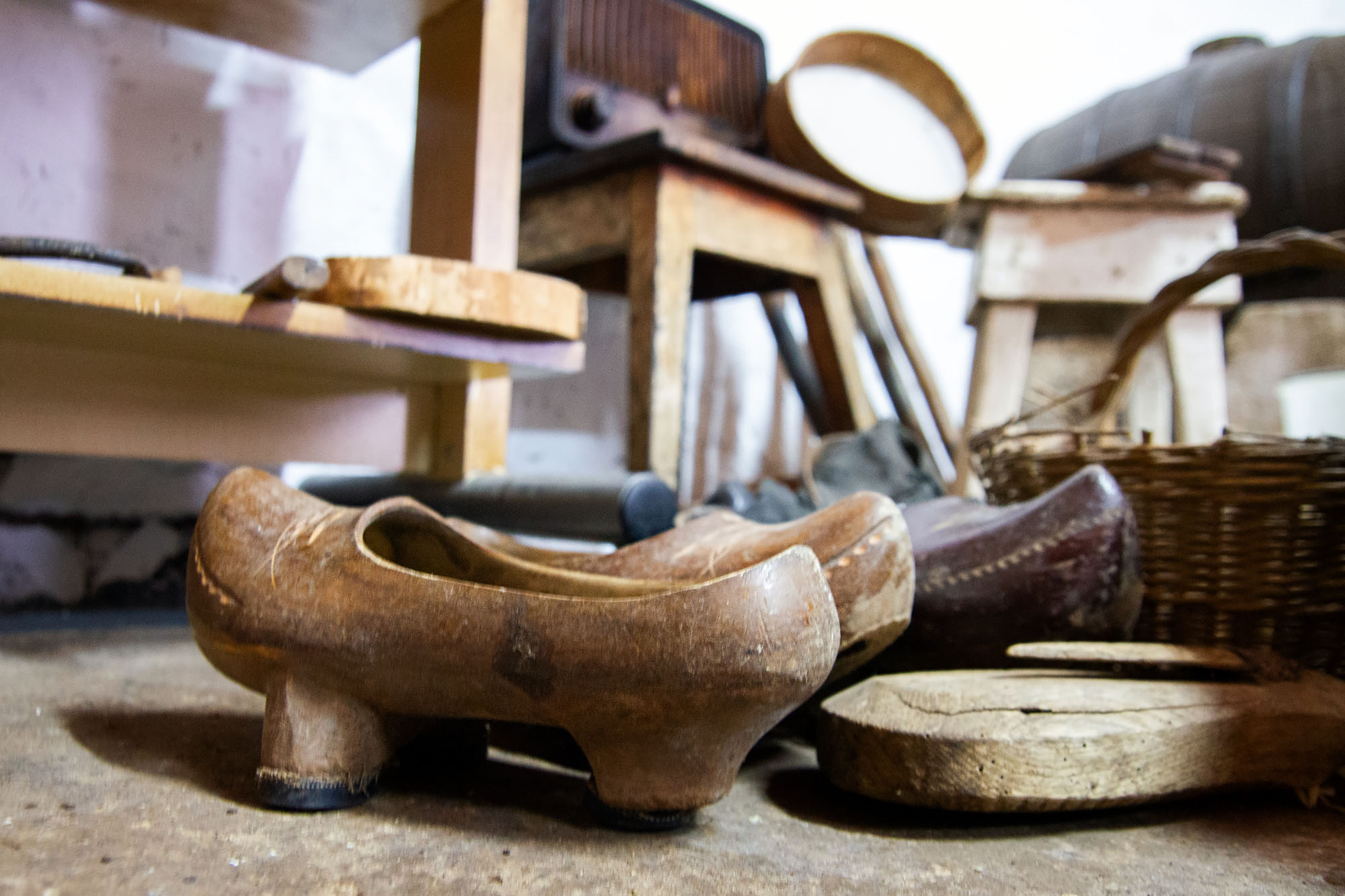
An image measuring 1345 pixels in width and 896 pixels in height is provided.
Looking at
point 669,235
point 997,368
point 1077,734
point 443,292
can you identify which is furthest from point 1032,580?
point 997,368

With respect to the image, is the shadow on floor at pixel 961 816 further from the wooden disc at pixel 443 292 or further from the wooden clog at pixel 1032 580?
the wooden disc at pixel 443 292

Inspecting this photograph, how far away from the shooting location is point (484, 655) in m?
0.55

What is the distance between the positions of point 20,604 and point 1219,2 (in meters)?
3.75

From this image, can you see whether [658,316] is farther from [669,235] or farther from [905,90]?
[905,90]

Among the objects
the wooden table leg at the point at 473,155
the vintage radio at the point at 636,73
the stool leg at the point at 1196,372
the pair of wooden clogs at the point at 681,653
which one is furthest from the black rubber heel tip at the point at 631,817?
the stool leg at the point at 1196,372

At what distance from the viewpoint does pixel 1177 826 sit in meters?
0.64

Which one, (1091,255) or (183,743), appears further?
(1091,255)

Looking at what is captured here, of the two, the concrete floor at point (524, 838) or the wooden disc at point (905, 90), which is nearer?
the concrete floor at point (524, 838)

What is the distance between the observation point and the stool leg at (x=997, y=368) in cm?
158

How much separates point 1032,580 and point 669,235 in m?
0.78

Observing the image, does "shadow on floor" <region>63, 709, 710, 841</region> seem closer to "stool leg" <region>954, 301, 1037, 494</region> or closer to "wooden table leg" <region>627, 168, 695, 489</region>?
"wooden table leg" <region>627, 168, 695, 489</region>

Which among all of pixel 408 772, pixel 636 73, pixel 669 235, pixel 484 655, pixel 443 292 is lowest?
pixel 408 772

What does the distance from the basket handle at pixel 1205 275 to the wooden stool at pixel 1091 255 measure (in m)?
0.48

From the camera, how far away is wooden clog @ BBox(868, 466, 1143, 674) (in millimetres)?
755
